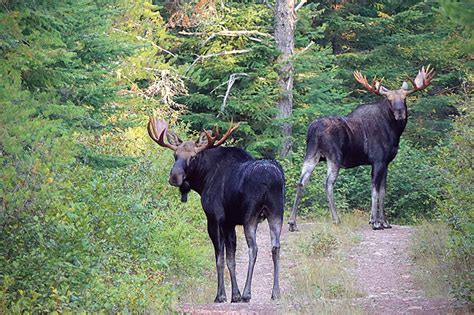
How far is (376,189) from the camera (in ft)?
59.6

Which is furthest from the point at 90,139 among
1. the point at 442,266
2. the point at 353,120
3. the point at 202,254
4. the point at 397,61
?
the point at 397,61

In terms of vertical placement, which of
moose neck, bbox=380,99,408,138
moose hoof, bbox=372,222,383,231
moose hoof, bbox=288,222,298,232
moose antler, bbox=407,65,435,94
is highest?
moose antler, bbox=407,65,435,94

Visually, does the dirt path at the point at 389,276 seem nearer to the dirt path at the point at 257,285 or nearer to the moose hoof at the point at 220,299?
the dirt path at the point at 257,285

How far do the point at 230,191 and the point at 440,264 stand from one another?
11.3 ft

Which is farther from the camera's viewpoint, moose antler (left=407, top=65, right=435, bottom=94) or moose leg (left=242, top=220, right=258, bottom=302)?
moose antler (left=407, top=65, right=435, bottom=94)

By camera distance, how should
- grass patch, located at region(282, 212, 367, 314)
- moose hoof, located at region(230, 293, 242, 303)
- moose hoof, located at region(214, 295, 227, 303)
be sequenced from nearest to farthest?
grass patch, located at region(282, 212, 367, 314)
moose hoof, located at region(230, 293, 242, 303)
moose hoof, located at region(214, 295, 227, 303)

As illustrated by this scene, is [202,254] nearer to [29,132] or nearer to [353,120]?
[353,120]

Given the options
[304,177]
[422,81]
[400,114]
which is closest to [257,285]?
[304,177]

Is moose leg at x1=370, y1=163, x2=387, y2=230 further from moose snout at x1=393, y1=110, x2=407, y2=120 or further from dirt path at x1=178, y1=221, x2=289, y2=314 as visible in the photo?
dirt path at x1=178, y1=221, x2=289, y2=314

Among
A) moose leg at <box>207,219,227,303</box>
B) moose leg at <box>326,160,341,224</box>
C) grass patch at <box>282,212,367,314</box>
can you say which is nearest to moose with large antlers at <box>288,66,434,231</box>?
moose leg at <box>326,160,341,224</box>

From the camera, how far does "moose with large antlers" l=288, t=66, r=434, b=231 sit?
17.9 m

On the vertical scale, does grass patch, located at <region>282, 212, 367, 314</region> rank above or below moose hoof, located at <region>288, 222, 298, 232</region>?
above

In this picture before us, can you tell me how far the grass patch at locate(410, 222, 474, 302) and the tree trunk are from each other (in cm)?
711

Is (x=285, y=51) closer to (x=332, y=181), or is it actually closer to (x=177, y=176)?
(x=332, y=181)
